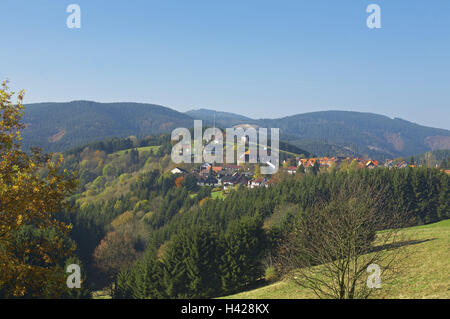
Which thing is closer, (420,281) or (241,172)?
(420,281)

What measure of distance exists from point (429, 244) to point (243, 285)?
66.9ft

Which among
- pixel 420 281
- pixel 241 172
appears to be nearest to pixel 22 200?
pixel 420 281

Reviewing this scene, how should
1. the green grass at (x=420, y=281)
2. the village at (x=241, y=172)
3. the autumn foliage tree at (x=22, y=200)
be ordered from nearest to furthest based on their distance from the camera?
the autumn foliage tree at (x=22, y=200)
the green grass at (x=420, y=281)
the village at (x=241, y=172)

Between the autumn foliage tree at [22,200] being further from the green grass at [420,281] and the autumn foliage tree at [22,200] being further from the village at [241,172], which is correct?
the village at [241,172]

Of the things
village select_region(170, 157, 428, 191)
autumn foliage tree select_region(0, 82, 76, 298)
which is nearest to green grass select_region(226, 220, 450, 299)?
autumn foliage tree select_region(0, 82, 76, 298)

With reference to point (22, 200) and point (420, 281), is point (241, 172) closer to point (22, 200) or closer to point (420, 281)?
point (420, 281)

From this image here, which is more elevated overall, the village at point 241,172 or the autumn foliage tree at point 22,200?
the autumn foliage tree at point 22,200

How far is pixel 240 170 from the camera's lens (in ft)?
526

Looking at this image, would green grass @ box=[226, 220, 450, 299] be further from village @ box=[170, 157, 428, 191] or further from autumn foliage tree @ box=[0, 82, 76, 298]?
village @ box=[170, 157, 428, 191]

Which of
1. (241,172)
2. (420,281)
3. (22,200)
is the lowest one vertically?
(241,172)

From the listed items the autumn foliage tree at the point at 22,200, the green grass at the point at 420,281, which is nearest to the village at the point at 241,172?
the green grass at the point at 420,281
